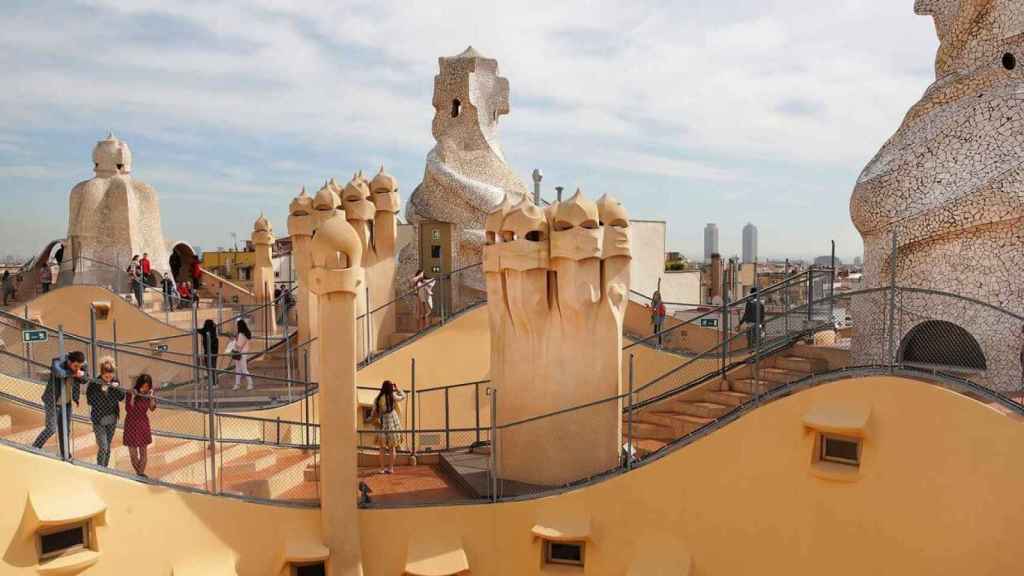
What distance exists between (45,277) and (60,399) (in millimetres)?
14124

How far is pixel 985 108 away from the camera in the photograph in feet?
31.5

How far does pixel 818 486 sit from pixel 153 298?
1698cm

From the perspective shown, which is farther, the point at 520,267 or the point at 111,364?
the point at 520,267

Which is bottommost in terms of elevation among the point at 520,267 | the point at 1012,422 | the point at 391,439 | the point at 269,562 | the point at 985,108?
the point at 269,562

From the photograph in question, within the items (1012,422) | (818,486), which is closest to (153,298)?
(818,486)

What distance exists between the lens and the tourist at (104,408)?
775 centimetres

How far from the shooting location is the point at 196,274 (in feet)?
82.7

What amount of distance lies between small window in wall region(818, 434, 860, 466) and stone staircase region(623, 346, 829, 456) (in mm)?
2163

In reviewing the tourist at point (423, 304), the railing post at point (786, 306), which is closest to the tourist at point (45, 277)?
the tourist at point (423, 304)

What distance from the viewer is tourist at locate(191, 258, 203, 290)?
24989 millimetres

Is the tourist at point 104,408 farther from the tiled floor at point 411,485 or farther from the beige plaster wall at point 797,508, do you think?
the tiled floor at point 411,485

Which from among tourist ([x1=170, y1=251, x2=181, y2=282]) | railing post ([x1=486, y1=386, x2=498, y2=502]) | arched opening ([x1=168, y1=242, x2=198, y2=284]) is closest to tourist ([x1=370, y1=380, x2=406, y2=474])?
railing post ([x1=486, y1=386, x2=498, y2=502])

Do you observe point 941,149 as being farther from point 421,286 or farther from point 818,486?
point 421,286

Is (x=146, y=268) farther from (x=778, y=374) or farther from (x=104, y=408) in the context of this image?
(x=778, y=374)
